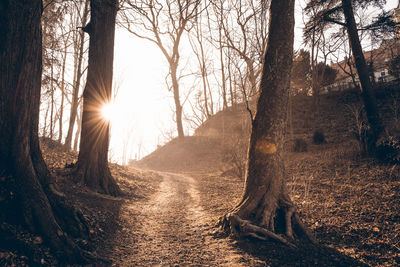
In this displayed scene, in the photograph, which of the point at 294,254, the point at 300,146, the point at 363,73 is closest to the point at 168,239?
the point at 294,254

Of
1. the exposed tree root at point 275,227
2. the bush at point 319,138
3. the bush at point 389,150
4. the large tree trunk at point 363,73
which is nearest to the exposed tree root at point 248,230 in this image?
the exposed tree root at point 275,227

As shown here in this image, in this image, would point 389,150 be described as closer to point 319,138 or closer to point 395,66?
point 319,138

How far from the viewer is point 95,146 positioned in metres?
5.98

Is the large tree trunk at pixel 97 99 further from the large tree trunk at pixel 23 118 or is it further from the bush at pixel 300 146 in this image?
the bush at pixel 300 146

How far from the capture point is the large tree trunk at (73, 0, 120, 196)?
585 centimetres

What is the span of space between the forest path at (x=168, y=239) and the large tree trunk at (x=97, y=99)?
1.42 metres

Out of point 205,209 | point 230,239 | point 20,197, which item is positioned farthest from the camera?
point 205,209

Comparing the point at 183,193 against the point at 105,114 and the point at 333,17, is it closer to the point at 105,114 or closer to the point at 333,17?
the point at 105,114

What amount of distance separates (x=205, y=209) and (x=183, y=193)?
8.17 ft

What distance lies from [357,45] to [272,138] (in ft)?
28.8

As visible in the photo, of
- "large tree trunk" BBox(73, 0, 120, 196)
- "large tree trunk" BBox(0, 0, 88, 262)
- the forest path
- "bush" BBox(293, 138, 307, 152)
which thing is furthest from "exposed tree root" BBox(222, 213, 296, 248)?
"bush" BBox(293, 138, 307, 152)

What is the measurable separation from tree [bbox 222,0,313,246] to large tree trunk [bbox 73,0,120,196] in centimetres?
413

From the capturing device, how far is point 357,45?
8969mm

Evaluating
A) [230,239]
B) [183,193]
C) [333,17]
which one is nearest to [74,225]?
[230,239]
